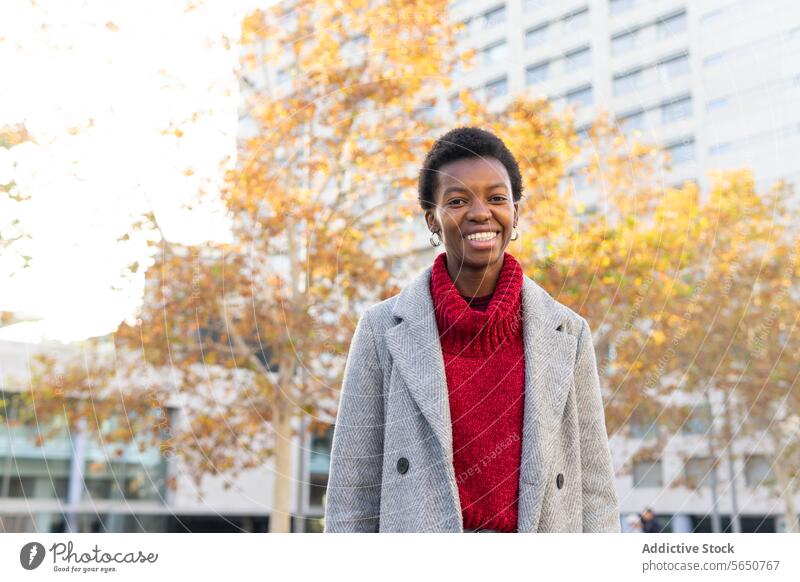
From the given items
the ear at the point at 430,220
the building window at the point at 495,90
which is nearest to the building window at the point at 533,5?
the building window at the point at 495,90

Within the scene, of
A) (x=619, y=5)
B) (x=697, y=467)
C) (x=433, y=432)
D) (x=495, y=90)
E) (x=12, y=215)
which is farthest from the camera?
(x=697, y=467)

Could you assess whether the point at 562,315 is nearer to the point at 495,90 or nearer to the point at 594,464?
the point at 594,464

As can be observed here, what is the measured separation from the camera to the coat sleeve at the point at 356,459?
6.10 feet

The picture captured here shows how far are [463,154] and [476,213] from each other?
0.69 ft

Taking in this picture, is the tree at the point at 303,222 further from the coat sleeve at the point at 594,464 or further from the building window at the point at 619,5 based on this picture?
the building window at the point at 619,5

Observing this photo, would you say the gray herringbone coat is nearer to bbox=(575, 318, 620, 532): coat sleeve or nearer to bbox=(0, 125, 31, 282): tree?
bbox=(575, 318, 620, 532): coat sleeve

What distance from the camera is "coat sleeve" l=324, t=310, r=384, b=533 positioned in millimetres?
1858

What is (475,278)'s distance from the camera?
1938 mm

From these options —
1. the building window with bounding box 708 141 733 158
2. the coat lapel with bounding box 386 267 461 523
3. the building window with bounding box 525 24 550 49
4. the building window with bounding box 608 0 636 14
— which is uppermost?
the building window with bounding box 608 0 636 14

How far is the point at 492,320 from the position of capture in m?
1.84

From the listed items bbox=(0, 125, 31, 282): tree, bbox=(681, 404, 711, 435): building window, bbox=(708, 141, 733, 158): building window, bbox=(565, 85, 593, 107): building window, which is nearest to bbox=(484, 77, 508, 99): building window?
bbox=(565, 85, 593, 107): building window

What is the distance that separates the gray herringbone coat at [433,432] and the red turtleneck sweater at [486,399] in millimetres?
26
